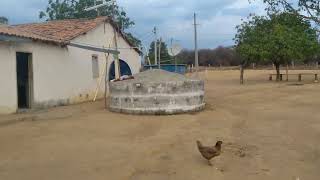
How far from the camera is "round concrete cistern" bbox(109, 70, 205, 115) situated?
17.6 metres

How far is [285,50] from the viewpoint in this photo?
3681cm

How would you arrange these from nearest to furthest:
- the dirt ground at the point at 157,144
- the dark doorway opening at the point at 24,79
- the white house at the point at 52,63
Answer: the dirt ground at the point at 157,144 < the white house at the point at 52,63 < the dark doorway opening at the point at 24,79

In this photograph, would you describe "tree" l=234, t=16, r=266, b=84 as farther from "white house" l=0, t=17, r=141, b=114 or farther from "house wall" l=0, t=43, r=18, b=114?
"house wall" l=0, t=43, r=18, b=114

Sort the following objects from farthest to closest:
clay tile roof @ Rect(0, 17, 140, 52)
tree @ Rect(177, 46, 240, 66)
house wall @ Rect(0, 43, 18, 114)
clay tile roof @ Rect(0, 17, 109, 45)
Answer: tree @ Rect(177, 46, 240, 66), clay tile roof @ Rect(0, 17, 109, 45), clay tile roof @ Rect(0, 17, 140, 52), house wall @ Rect(0, 43, 18, 114)

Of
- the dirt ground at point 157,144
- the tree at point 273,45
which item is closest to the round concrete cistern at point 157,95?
the dirt ground at point 157,144

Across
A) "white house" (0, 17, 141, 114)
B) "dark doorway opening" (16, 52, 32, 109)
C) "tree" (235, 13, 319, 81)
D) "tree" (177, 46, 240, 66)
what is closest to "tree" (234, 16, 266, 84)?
"tree" (235, 13, 319, 81)

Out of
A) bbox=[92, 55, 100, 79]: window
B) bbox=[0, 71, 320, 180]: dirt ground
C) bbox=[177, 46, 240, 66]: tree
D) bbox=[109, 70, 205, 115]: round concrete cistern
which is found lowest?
bbox=[0, 71, 320, 180]: dirt ground

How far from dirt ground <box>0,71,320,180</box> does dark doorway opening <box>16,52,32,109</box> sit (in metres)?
1.05

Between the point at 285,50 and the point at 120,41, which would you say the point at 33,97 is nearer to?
the point at 120,41

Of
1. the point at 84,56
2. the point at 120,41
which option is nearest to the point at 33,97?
the point at 84,56

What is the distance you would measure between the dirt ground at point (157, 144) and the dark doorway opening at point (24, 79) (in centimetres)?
105

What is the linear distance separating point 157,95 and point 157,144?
613 centimetres

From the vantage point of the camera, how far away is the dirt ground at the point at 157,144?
29.0 ft

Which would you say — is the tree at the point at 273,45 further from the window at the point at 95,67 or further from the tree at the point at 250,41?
the window at the point at 95,67
